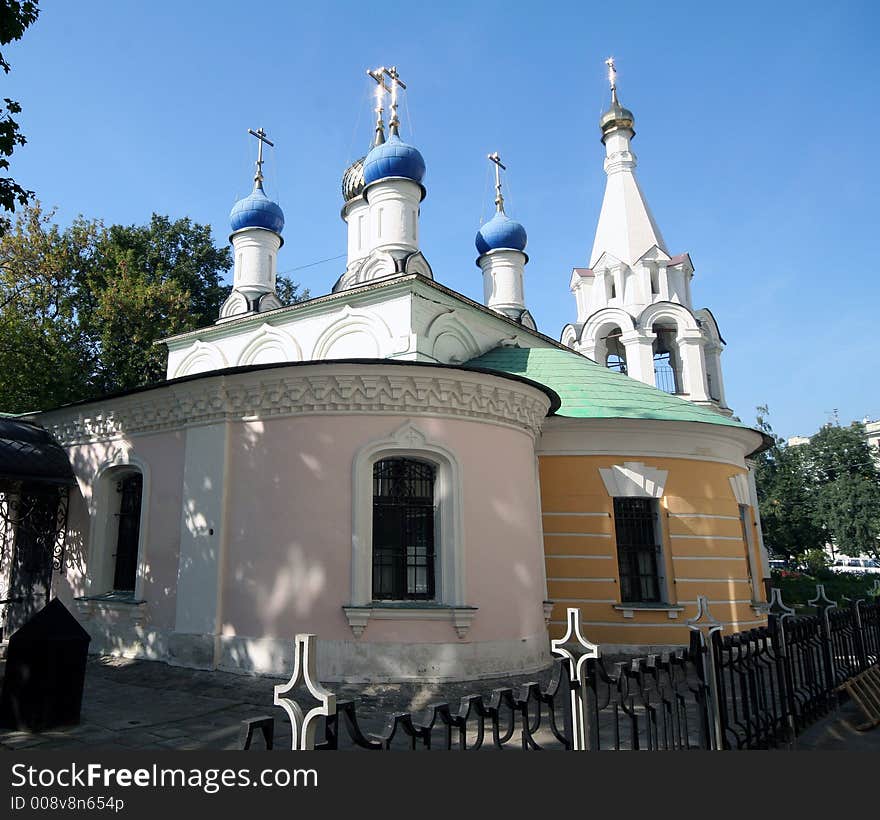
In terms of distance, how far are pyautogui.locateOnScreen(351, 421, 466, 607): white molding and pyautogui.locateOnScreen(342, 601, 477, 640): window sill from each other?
0.37 ft

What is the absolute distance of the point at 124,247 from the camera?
25703mm

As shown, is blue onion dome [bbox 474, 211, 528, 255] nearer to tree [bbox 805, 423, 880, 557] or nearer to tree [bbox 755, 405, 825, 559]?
tree [bbox 755, 405, 825, 559]

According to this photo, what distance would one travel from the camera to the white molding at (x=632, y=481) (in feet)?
33.9

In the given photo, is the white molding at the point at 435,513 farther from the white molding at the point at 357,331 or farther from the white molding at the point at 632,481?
the white molding at the point at 357,331

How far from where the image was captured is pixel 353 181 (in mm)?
17047

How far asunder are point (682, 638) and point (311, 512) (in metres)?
5.84

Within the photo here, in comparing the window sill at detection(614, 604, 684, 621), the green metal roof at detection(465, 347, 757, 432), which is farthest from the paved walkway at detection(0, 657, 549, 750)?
the green metal roof at detection(465, 347, 757, 432)

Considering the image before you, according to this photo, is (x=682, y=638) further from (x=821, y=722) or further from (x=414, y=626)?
(x=414, y=626)

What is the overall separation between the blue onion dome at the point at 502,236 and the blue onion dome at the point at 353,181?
357 centimetres

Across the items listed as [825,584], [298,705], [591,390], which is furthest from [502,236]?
[825,584]

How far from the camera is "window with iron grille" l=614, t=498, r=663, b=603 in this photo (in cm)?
1029

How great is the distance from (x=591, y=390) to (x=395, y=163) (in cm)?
671

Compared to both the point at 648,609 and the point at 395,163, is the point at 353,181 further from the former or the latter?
the point at 648,609

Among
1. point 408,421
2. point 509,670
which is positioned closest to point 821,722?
point 509,670
